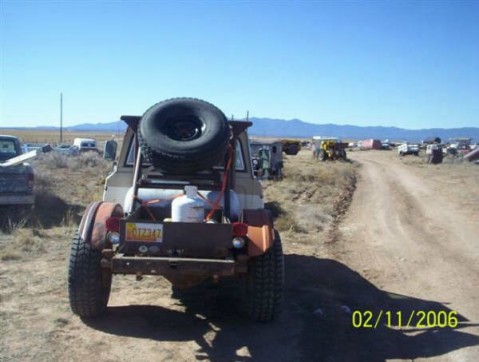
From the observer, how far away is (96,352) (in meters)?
5.07

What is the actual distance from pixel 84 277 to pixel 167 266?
1009mm

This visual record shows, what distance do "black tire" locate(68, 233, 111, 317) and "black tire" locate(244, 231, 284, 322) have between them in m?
1.52

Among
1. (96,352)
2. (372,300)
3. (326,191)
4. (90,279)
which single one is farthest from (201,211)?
(326,191)

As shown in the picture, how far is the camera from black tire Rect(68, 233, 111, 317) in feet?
18.5

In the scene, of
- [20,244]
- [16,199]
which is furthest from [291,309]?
[16,199]

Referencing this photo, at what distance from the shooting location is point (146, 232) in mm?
5371

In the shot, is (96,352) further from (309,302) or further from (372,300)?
(372,300)

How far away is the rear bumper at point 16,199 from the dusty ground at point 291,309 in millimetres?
1446

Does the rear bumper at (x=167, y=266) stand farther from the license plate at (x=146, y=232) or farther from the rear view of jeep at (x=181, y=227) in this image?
the license plate at (x=146, y=232)

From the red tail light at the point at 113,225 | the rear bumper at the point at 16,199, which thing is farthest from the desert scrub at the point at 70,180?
the red tail light at the point at 113,225

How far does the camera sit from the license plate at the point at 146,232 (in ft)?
17.6

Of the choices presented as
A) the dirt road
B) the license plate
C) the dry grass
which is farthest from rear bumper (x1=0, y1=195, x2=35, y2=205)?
the license plate

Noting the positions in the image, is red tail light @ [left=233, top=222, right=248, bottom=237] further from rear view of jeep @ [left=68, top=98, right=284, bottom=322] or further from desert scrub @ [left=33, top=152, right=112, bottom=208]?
desert scrub @ [left=33, top=152, right=112, bottom=208]

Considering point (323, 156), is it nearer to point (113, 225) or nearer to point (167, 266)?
point (113, 225)
